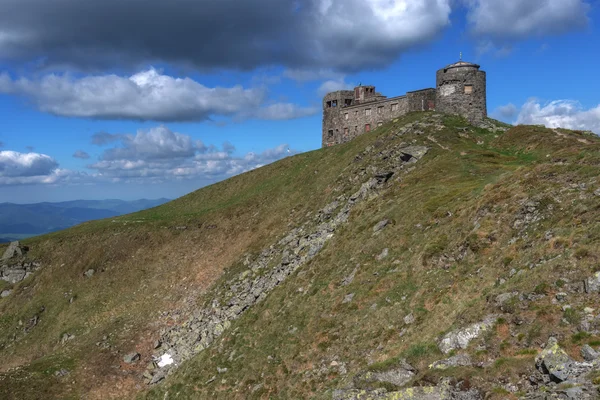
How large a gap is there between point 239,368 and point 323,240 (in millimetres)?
16645

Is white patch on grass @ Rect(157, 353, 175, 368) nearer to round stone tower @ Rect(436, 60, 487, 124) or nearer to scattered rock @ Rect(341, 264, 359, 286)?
scattered rock @ Rect(341, 264, 359, 286)

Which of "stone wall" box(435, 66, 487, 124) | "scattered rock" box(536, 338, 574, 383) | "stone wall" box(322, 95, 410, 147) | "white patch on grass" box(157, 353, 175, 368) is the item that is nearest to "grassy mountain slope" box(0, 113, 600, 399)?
"scattered rock" box(536, 338, 574, 383)

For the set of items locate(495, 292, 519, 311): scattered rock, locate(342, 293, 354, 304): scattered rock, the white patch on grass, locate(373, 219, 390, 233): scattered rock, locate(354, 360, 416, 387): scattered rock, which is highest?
locate(373, 219, 390, 233): scattered rock

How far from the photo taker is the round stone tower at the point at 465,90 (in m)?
64.4

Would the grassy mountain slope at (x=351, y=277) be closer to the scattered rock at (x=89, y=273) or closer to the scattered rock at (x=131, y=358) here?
the scattered rock at (x=131, y=358)

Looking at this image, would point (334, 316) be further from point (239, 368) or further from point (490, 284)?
point (490, 284)

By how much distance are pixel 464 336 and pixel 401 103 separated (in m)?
61.1

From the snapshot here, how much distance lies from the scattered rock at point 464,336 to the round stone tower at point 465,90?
51.8 metres

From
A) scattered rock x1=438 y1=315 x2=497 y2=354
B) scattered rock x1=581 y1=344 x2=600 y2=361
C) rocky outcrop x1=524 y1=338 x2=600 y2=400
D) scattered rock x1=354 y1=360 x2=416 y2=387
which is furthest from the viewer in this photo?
scattered rock x1=438 y1=315 x2=497 y2=354

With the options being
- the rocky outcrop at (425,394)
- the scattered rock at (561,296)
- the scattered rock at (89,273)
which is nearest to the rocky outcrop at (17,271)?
the scattered rock at (89,273)

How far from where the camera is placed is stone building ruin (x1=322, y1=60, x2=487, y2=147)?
A: 213 ft

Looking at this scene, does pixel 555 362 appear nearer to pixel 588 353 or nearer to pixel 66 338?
pixel 588 353

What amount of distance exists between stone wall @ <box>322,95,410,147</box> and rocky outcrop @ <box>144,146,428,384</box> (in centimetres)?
2328

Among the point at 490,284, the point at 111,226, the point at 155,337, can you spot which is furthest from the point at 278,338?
the point at 111,226
